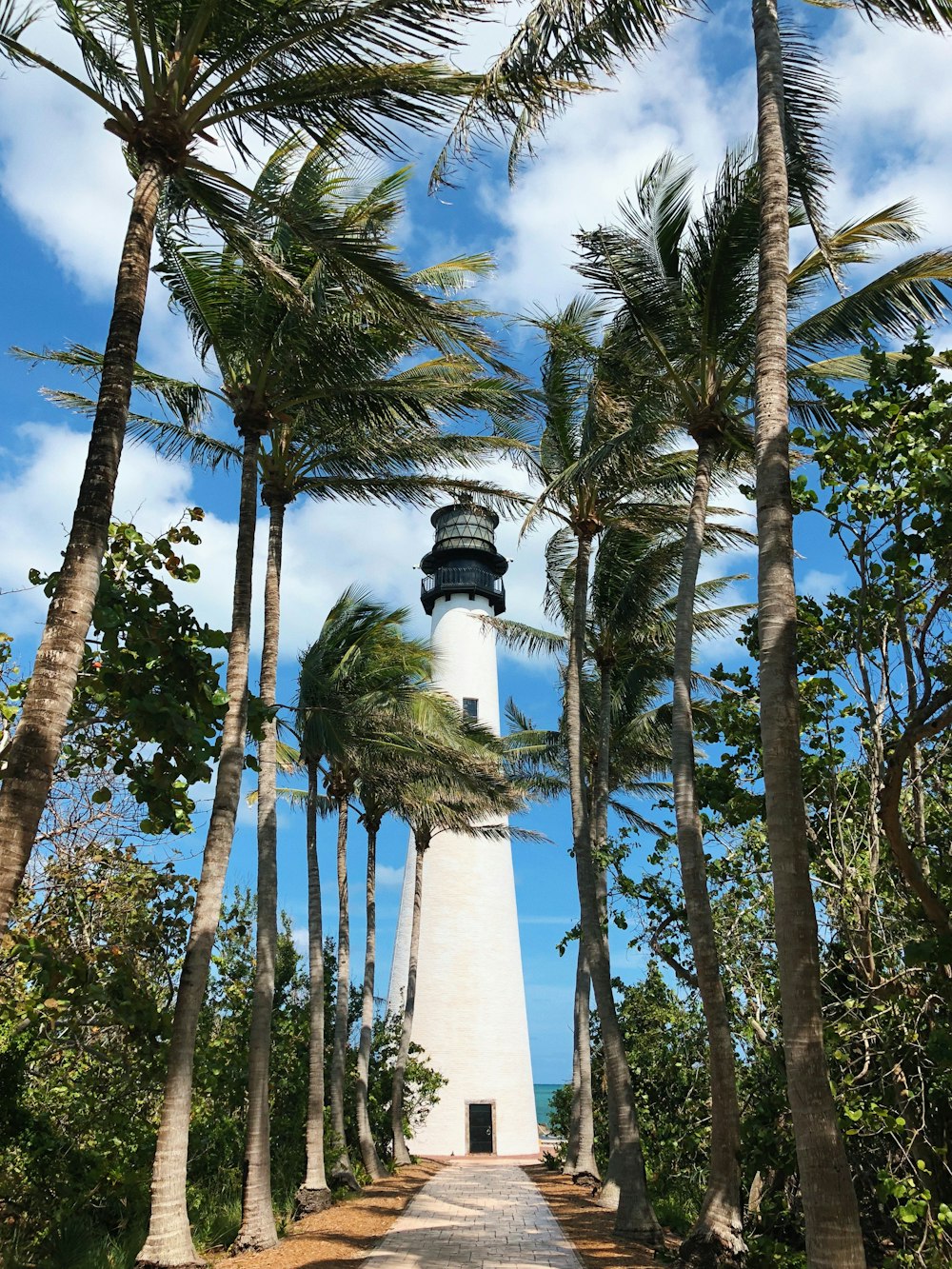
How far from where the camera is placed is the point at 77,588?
5543 millimetres

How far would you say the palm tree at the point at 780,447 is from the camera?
15.5ft

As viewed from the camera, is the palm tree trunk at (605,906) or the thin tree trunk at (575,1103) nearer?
the palm tree trunk at (605,906)

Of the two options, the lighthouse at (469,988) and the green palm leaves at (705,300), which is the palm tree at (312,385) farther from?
the lighthouse at (469,988)

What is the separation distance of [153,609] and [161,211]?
340 centimetres

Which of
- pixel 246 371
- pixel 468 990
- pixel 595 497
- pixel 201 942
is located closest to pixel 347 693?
pixel 595 497

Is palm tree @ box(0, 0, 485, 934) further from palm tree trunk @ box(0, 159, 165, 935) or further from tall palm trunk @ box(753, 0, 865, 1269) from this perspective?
tall palm trunk @ box(753, 0, 865, 1269)

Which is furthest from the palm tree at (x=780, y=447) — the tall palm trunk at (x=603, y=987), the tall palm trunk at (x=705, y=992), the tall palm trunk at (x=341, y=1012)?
the tall palm trunk at (x=341, y=1012)

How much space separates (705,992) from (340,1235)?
5392mm

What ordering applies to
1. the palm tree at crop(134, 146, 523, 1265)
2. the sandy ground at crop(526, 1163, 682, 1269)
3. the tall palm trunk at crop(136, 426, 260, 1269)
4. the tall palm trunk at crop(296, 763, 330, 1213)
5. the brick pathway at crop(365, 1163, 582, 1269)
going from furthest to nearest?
the tall palm trunk at crop(296, 763, 330, 1213) < the brick pathway at crop(365, 1163, 582, 1269) < the sandy ground at crop(526, 1163, 682, 1269) < the palm tree at crop(134, 146, 523, 1265) < the tall palm trunk at crop(136, 426, 260, 1269)

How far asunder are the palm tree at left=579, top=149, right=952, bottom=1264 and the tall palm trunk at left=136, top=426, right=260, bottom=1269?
4.36 m

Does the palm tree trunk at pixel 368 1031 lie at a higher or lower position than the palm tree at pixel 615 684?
lower

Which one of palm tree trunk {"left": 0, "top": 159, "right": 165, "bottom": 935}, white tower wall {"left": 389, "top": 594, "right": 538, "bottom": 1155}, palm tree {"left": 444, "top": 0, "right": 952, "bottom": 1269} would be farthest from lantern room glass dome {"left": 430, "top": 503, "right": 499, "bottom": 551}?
palm tree trunk {"left": 0, "top": 159, "right": 165, "bottom": 935}

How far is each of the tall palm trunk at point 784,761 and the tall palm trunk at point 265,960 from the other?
4.95 metres

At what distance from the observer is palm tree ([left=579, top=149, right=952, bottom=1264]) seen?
29.6 feet
